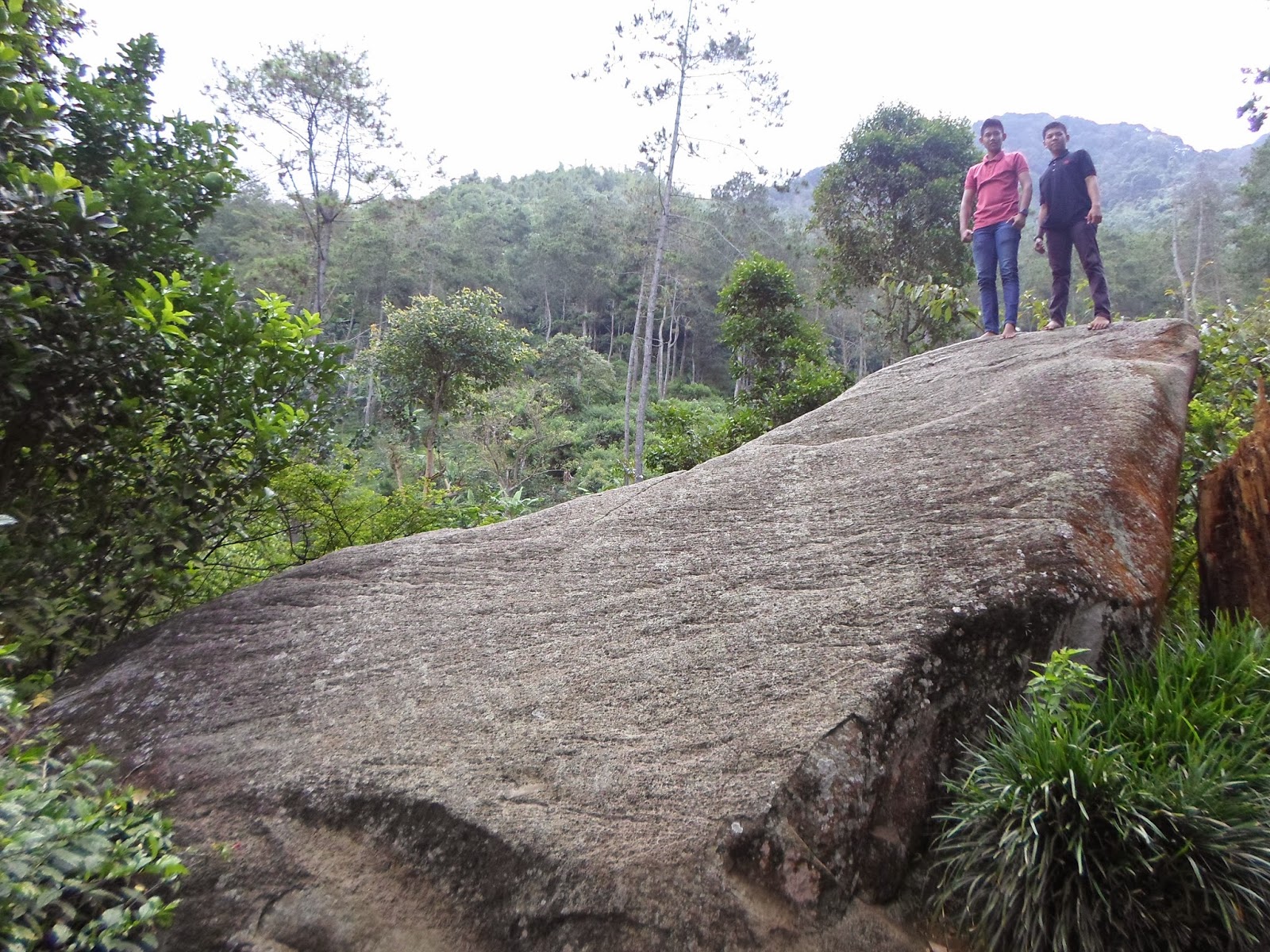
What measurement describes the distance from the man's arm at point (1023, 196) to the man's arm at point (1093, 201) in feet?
1.26

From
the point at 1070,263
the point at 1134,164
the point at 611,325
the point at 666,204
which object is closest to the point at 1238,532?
the point at 1070,263

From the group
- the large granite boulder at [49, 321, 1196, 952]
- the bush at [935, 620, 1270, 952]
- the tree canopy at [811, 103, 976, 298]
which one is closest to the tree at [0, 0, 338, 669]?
the large granite boulder at [49, 321, 1196, 952]

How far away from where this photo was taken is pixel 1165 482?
12.3 feet

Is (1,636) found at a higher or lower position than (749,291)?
lower

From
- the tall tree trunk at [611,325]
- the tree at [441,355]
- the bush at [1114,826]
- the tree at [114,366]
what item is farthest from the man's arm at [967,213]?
the tall tree trunk at [611,325]

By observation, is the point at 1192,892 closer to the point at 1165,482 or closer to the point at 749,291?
the point at 1165,482

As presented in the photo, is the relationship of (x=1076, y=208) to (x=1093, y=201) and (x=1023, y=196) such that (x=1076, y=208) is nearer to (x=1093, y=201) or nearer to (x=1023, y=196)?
(x=1093, y=201)

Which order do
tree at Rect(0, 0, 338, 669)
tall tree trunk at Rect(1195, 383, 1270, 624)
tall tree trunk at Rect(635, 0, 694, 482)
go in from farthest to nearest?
tall tree trunk at Rect(635, 0, 694, 482)
tall tree trunk at Rect(1195, 383, 1270, 624)
tree at Rect(0, 0, 338, 669)

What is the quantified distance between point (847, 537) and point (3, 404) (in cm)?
374

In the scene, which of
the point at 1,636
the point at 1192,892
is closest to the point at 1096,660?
the point at 1192,892

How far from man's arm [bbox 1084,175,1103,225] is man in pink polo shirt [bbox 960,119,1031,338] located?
391mm

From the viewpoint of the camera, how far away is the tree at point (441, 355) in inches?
603

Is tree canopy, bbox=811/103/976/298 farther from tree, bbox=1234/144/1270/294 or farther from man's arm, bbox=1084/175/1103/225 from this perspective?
tree, bbox=1234/144/1270/294

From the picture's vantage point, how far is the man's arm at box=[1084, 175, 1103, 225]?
5617mm
